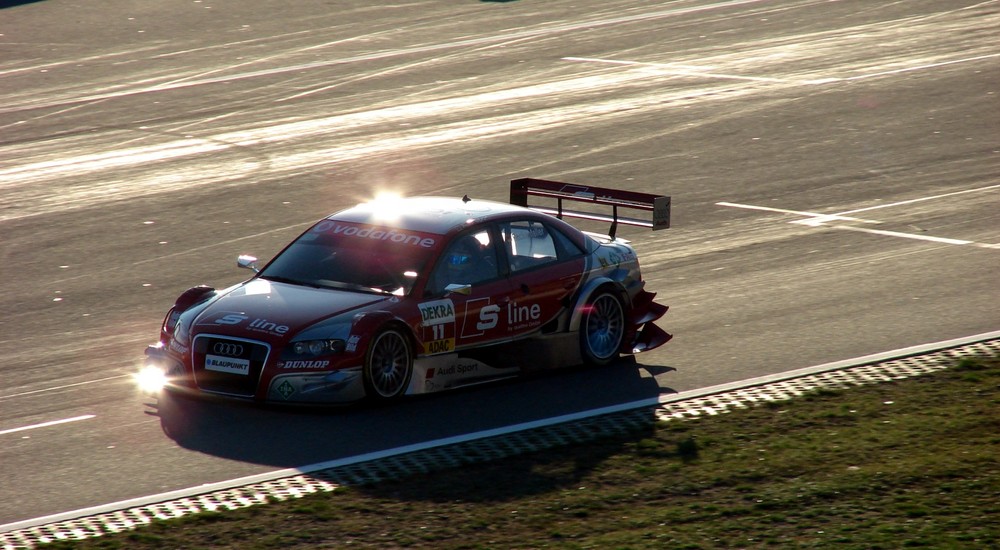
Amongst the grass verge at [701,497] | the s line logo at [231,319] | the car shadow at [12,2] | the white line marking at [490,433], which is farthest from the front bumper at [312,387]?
the car shadow at [12,2]

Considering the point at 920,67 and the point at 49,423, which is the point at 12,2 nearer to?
the point at 920,67

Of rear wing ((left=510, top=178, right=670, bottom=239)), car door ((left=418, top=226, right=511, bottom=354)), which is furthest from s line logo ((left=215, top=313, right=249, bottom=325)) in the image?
rear wing ((left=510, top=178, right=670, bottom=239))

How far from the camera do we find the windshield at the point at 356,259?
10.8 metres

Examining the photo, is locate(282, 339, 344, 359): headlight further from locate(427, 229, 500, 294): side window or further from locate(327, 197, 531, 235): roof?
locate(327, 197, 531, 235): roof

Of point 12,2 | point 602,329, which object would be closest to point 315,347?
point 602,329

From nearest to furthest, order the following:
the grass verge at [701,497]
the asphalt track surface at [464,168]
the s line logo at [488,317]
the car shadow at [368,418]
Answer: the grass verge at [701,497] → the car shadow at [368,418] → the asphalt track surface at [464,168] → the s line logo at [488,317]

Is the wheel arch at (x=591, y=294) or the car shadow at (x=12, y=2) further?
the car shadow at (x=12, y=2)

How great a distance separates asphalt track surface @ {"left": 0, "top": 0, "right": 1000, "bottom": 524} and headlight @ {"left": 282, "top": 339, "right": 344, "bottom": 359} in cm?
44

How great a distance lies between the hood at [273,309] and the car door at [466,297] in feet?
1.43

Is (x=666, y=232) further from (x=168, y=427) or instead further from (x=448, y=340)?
(x=168, y=427)

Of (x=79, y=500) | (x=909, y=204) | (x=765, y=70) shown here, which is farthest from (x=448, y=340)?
(x=765, y=70)

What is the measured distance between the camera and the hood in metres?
10.1

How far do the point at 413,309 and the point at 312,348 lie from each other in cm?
88

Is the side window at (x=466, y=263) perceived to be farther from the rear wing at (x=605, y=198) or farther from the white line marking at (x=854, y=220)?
the white line marking at (x=854, y=220)
